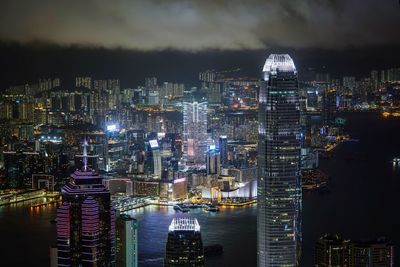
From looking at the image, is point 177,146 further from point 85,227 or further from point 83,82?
point 85,227

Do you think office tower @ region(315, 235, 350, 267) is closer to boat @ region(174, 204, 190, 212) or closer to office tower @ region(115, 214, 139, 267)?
office tower @ region(115, 214, 139, 267)

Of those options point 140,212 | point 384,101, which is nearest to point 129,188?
point 140,212

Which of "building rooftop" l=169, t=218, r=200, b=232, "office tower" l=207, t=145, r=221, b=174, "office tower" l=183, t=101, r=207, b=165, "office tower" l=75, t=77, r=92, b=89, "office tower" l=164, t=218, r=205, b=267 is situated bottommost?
"office tower" l=164, t=218, r=205, b=267

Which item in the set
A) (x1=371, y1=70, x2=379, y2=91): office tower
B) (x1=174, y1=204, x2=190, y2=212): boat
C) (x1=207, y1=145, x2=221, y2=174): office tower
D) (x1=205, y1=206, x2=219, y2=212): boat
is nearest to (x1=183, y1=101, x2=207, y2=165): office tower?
(x1=207, y1=145, x2=221, y2=174): office tower

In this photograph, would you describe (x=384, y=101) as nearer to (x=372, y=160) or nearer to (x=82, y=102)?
(x=372, y=160)

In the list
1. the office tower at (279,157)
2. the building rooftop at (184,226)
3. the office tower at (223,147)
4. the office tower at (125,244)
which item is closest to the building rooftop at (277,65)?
the office tower at (279,157)

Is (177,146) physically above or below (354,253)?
above

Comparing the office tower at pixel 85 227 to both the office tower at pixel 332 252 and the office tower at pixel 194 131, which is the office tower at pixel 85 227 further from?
the office tower at pixel 194 131

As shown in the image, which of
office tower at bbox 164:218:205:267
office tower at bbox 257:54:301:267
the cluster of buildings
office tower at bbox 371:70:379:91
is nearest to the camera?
office tower at bbox 164:218:205:267

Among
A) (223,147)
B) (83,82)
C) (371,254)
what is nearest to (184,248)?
(371,254)
